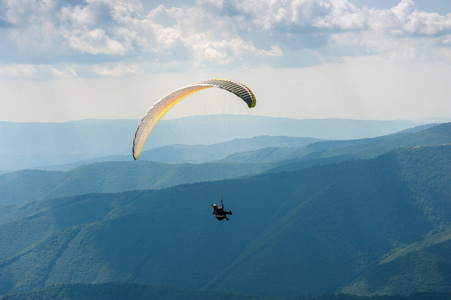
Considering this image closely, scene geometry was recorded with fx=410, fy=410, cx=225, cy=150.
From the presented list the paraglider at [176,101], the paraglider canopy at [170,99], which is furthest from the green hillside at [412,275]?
the paraglider canopy at [170,99]

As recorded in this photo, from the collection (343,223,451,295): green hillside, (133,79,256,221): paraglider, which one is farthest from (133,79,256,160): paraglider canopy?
(343,223,451,295): green hillside

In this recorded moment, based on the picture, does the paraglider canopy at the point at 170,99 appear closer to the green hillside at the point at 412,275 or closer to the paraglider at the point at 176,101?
the paraglider at the point at 176,101

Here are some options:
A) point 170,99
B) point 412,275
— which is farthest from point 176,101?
point 412,275

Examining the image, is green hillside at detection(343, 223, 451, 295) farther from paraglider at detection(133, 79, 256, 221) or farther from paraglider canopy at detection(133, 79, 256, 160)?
paraglider canopy at detection(133, 79, 256, 160)

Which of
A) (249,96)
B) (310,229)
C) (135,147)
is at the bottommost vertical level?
(310,229)

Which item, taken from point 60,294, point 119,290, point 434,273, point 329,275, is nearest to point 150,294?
point 119,290

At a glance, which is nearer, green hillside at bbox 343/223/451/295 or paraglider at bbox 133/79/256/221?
paraglider at bbox 133/79/256/221

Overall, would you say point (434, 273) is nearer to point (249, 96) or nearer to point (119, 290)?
point (119, 290)

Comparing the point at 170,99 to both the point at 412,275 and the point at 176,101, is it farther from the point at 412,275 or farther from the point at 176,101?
the point at 412,275
